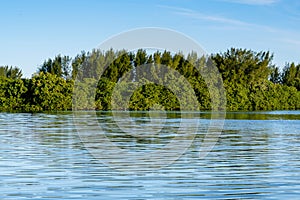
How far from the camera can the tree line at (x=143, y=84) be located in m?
62.9

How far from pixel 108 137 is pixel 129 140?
134 cm

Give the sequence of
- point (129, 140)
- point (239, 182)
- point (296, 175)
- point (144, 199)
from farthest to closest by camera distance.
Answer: point (129, 140)
point (296, 175)
point (239, 182)
point (144, 199)

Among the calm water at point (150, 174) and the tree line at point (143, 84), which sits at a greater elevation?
the tree line at point (143, 84)

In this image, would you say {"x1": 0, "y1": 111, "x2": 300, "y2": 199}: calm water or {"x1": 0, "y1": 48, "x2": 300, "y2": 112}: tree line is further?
{"x1": 0, "y1": 48, "x2": 300, "y2": 112}: tree line

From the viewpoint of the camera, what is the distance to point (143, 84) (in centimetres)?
6625

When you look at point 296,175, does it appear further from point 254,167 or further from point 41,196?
point 41,196

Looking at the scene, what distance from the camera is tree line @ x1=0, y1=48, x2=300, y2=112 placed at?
62906 millimetres

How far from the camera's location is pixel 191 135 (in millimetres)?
23922

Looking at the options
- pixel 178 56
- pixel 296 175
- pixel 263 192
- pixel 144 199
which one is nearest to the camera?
pixel 144 199

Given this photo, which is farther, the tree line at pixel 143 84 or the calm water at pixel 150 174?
the tree line at pixel 143 84

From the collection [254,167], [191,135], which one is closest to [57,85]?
[191,135]

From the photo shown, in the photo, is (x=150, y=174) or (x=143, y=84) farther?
(x=143, y=84)

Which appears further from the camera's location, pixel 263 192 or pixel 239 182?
pixel 239 182

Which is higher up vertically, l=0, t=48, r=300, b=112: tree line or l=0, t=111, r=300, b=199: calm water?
l=0, t=48, r=300, b=112: tree line
